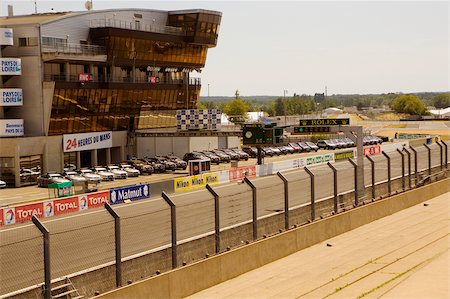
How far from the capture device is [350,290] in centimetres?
1956

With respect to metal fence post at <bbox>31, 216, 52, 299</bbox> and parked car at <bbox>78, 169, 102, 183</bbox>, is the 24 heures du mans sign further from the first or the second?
metal fence post at <bbox>31, 216, 52, 299</bbox>

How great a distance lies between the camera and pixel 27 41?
6316 cm

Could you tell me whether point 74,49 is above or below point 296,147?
above

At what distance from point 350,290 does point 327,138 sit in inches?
3406

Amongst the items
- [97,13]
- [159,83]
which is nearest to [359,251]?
[97,13]

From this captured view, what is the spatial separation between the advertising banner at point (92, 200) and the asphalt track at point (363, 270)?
31.0 ft

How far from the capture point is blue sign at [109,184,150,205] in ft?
105

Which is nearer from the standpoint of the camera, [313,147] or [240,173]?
[240,173]

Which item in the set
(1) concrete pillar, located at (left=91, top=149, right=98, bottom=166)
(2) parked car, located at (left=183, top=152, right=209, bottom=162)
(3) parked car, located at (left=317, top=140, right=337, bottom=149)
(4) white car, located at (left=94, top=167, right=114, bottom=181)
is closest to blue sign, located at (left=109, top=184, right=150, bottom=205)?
(4) white car, located at (left=94, top=167, right=114, bottom=181)

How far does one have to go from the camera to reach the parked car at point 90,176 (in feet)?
187

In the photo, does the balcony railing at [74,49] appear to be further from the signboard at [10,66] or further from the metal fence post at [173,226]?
the metal fence post at [173,226]

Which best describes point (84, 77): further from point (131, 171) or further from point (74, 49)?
point (131, 171)

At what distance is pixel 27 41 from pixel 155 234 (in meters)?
46.6

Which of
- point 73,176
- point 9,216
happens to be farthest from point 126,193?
point 73,176
